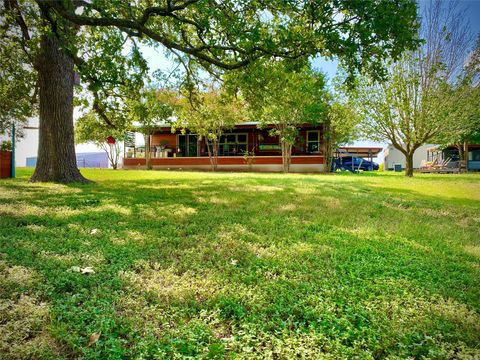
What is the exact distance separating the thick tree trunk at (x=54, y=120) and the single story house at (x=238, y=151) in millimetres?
16104

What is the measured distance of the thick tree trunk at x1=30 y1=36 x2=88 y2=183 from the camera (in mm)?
9078

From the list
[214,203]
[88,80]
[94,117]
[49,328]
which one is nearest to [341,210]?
[214,203]

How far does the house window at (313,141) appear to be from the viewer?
2706 centimetres

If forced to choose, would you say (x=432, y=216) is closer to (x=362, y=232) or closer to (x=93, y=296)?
(x=362, y=232)

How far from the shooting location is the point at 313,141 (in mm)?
27156

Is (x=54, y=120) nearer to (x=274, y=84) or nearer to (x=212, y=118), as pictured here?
(x=274, y=84)

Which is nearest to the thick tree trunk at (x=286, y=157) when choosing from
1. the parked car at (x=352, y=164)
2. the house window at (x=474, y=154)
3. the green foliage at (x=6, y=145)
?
the parked car at (x=352, y=164)

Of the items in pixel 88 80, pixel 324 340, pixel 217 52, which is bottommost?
pixel 324 340

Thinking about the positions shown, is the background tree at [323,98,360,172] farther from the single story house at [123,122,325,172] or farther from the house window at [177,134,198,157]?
the house window at [177,134,198,157]

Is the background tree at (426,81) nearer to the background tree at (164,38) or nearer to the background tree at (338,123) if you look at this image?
the background tree at (338,123)

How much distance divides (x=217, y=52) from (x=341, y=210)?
494 cm

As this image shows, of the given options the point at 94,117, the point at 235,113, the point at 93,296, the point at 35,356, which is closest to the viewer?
the point at 35,356

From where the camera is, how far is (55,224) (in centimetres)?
420

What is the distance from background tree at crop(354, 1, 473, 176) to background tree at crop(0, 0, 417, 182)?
11.3 metres
